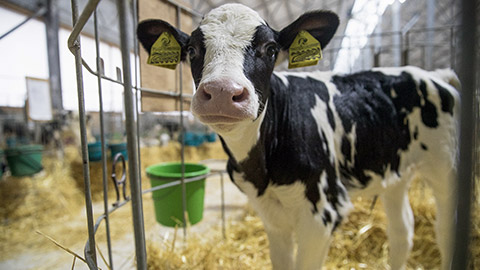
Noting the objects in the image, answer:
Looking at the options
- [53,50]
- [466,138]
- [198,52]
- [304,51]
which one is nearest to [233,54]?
[198,52]

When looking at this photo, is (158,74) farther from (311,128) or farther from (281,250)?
(281,250)

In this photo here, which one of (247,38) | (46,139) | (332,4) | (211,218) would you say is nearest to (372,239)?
(211,218)

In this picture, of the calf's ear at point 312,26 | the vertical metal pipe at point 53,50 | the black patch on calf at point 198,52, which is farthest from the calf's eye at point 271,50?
the vertical metal pipe at point 53,50

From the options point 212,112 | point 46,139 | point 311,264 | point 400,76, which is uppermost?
point 400,76

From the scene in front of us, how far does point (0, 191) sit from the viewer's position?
3230mm

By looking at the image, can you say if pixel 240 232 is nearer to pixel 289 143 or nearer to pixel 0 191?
pixel 289 143

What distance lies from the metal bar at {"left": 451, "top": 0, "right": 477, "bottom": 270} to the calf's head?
552mm

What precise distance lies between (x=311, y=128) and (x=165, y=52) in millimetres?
788

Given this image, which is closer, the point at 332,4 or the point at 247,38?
the point at 247,38

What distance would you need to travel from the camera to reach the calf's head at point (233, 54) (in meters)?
0.76

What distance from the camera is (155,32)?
4.13ft

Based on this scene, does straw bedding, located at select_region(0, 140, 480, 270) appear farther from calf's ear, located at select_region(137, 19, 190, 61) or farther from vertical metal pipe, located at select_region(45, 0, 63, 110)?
vertical metal pipe, located at select_region(45, 0, 63, 110)

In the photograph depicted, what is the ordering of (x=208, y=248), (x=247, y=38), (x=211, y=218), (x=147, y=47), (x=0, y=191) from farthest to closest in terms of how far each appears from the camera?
(x=0, y=191)
(x=211, y=218)
(x=208, y=248)
(x=147, y=47)
(x=247, y=38)

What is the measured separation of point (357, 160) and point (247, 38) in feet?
2.98
